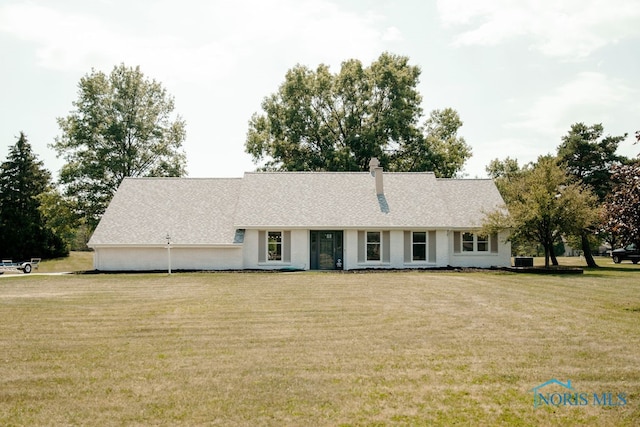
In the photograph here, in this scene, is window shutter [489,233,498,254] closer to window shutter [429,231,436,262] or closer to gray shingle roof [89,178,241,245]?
window shutter [429,231,436,262]

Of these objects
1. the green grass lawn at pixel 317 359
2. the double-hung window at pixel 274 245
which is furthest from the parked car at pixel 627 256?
the green grass lawn at pixel 317 359

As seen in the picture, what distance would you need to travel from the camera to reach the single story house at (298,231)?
3164 centimetres

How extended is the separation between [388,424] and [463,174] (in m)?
51.3

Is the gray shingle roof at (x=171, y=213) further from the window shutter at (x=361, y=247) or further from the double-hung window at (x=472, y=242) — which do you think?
the double-hung window at (x=472, y=242)

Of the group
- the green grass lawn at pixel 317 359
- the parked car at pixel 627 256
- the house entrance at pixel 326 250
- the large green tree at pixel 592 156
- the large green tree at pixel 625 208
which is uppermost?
the large green tree at pixel 592 156

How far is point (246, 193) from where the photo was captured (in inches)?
1364

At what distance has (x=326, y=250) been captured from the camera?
32.3 metres

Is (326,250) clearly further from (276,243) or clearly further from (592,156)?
(592,156)

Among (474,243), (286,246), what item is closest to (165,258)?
(286,246)

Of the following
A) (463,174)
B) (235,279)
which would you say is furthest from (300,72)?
(235,279)

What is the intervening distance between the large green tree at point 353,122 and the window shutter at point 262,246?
18.5 meters

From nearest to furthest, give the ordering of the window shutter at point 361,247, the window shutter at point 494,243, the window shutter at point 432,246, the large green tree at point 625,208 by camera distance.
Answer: the large green tree at point 625,208
the window shutter at point 361,247
the window shutter at point 432,246
the window shutter at point 494,243

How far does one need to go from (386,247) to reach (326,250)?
139 inches

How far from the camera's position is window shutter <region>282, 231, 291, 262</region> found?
105 ft
